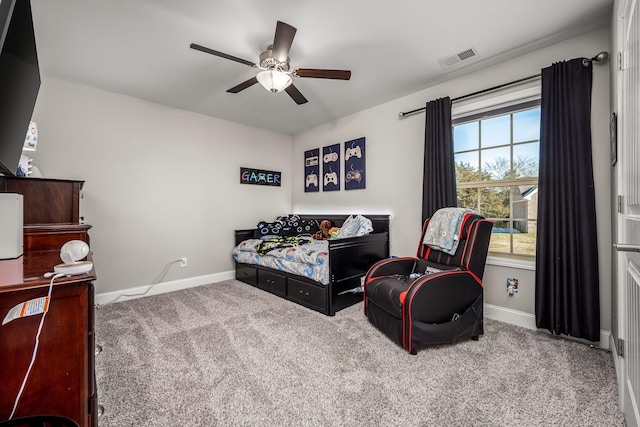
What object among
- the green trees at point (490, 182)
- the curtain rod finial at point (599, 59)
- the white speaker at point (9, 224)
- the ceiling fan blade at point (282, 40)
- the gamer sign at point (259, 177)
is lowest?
the white speaker at point (9, 224)

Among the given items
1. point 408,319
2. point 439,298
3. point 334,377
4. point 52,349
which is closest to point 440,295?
point 439,298

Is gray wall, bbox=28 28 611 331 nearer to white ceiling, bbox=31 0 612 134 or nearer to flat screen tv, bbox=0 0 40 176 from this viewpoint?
white ceiling, bbox=31 0 612 134

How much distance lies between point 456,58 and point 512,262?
192 cm

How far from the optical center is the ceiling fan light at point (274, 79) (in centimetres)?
216

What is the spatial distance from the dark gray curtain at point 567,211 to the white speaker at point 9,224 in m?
3.24

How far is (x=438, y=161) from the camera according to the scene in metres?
2.80

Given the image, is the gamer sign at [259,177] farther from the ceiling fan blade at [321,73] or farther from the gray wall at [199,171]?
the ceiling fan blade at [321,73]

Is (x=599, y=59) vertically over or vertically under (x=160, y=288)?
over

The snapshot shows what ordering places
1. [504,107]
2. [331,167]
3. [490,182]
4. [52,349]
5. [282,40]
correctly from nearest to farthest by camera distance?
1. [52,349]
2. [282,40]
3. [504,107]
4. [490,182]
5. [331,167]

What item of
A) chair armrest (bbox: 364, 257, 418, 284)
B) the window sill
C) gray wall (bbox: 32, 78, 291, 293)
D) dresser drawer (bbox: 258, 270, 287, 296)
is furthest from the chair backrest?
gray wall (bbox: 32, 78, 291, 293)

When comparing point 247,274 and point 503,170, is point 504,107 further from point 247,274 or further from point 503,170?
point 247,274

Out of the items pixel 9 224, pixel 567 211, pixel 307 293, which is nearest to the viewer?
pixel 9 224

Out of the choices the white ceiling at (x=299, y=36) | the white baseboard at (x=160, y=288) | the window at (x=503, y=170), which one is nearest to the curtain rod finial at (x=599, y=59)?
the white ceiling at (x=299, y=36)

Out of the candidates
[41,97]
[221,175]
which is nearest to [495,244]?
[221,175]
